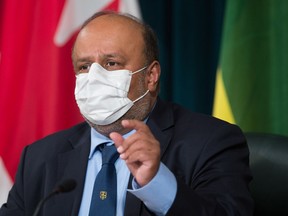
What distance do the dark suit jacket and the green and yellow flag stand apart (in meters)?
0.69

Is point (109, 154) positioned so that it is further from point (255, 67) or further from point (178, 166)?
point (255, 67)

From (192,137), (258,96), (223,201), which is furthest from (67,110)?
(223,201)

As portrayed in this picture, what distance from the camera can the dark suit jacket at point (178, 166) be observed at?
185 centimetres

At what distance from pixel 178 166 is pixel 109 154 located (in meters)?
0.24

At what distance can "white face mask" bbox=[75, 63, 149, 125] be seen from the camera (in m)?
2.09

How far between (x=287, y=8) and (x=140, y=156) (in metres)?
1.58

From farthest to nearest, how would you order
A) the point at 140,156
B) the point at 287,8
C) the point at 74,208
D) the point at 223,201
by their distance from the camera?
the point at 287,8
the point at 74,208
the point at 223,201
the point at 140,156

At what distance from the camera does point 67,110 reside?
3098mm

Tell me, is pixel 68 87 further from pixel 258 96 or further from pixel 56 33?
pixel 258 96

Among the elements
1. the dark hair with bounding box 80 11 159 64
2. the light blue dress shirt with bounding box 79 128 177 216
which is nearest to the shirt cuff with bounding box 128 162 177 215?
the light blue dress shirt with bounding box 79 128 177 216

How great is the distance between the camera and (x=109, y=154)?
2.15 metres

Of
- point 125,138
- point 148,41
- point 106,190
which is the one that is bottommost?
point 106,190

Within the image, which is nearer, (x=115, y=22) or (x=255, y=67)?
(x=115, y=22)

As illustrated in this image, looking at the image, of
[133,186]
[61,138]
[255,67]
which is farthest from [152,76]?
[255,67]
